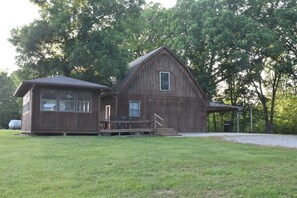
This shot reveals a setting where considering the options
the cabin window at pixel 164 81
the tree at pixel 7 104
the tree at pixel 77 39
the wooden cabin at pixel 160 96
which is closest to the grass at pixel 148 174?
the wooden cabin at pixel 160 96

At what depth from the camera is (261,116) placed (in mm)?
42594

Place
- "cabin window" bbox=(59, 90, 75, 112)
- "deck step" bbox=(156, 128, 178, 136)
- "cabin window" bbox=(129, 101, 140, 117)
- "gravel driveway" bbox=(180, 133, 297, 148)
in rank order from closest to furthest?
"gravel driveway" bbox=(180, 133, 297, 148)
"cabin window" bbox=(59, 90, 75, 112)
"deck step" bbox=(156, 128, 178, 136)
"cabin window" bbox=(129, 101, 140, 117)

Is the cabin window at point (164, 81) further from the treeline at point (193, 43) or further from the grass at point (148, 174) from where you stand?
the grass at point (148, 174)

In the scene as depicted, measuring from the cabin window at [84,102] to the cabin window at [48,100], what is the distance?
1322 mm

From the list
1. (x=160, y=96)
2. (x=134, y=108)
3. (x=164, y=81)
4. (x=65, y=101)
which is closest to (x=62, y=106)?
(x=65, y=101)

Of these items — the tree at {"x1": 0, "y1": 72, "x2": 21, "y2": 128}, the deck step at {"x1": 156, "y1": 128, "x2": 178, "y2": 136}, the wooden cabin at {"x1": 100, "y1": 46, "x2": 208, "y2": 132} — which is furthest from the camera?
the tree at {"x1": 0, "y1": 72, "x2": 21, "y2": 128}

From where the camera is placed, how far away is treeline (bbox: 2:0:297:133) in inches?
1073

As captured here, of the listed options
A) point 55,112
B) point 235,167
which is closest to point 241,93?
point 55,112

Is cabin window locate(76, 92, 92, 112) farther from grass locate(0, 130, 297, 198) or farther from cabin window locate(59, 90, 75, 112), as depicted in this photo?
grass locate(0, 130, 297, 198)

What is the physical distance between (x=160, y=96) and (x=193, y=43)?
10.5 metres

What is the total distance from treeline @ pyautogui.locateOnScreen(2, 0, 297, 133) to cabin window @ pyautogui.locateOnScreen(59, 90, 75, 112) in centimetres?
486

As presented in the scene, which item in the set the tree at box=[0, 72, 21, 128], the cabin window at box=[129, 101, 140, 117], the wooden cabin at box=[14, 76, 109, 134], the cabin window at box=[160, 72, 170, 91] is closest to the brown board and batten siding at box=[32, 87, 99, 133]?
the wooden cabin at box=[14, 76, 109, 134]

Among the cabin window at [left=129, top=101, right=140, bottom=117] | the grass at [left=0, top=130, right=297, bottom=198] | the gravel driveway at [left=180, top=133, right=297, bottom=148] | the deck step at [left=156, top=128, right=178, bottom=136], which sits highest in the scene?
the cabin window at [left=129, top=101, right=140, bottom=117]

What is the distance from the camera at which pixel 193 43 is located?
116 feet
